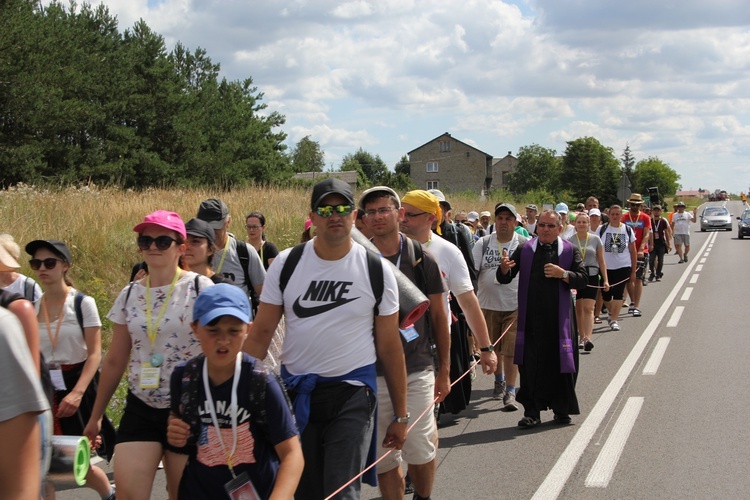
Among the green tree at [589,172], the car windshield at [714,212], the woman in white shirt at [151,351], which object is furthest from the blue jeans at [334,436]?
the green tree at [589,172]

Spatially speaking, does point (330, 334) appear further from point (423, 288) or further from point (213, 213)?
point (213, 213)

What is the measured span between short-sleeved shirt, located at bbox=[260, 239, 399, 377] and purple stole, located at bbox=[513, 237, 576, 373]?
12.5 feet

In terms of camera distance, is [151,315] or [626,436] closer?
[151,315]

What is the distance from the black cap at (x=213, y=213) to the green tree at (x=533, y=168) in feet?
425

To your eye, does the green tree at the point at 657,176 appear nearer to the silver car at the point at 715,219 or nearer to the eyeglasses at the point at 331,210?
the silver car at the point at 715,219

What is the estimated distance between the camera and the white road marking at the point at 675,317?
14.0 m

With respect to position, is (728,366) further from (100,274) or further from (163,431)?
(100,274)

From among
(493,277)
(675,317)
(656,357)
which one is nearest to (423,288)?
(493,277)

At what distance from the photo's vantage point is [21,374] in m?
2.24

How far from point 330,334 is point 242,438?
0.82 m

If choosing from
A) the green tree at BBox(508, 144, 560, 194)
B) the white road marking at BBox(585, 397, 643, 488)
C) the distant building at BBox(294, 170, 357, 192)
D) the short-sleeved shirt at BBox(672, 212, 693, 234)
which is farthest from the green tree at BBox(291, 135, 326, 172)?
the white road marking at BBox(585, 397, 643, 488)

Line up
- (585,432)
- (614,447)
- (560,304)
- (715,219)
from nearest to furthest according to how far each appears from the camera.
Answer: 1. (614,447)
2. (585,432)
3. (560,304)
4. (715,219)

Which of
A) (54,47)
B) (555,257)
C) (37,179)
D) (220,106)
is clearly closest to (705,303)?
(555,257)

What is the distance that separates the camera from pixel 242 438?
126 inches
